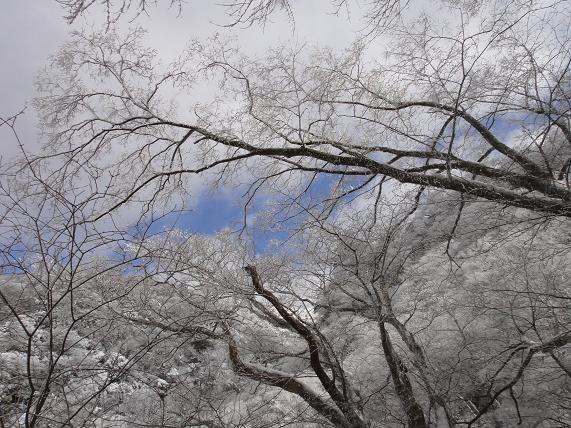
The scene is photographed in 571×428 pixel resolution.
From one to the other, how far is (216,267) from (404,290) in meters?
12.0

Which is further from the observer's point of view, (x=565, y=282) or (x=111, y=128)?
(x=565, y=282)

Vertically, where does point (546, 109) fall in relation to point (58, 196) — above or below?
above

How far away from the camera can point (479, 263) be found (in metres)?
15.4

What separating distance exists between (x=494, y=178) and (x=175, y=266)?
4931 mm

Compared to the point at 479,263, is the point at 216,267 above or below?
below

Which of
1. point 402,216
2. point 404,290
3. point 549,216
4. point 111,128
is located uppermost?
point 404,290

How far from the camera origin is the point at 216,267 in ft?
17.9

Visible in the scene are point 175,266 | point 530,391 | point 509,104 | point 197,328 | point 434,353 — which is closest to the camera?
point 175,266

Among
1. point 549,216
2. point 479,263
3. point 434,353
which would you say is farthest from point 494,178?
point 479,263

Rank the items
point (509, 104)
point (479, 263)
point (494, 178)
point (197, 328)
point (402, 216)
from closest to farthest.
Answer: point (197, 328)
point (509, 104)
point (494, 178)
point (402, 216)
point (479, 263)

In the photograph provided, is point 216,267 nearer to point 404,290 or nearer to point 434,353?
point 434,353

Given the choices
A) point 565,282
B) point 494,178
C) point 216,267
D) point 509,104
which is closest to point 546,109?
point 509,104

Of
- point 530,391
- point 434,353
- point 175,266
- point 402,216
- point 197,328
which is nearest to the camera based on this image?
point 175,266

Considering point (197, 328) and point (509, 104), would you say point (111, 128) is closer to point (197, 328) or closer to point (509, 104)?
point (197, 328)
